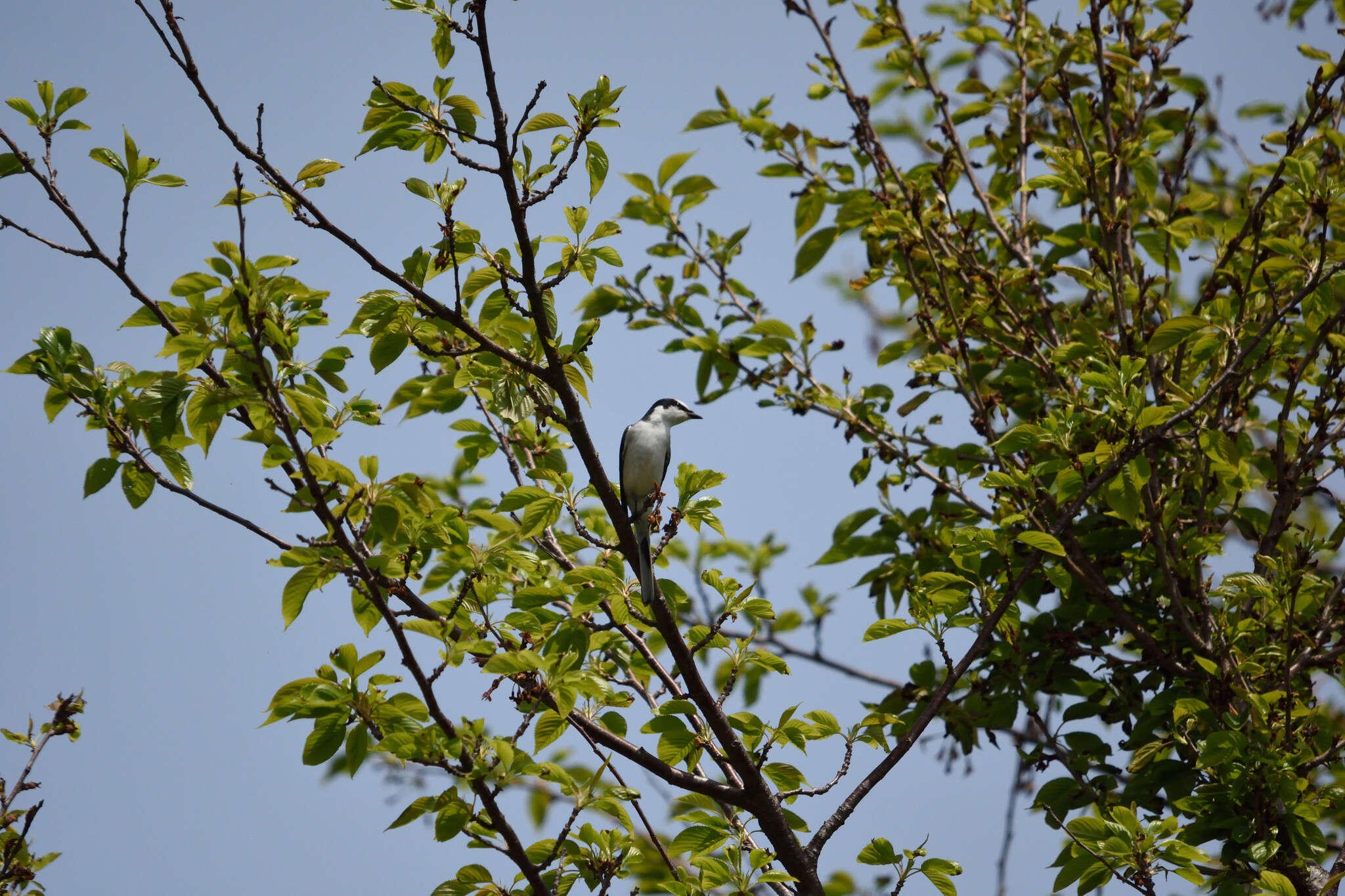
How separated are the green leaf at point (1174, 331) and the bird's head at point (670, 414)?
433 centimetres

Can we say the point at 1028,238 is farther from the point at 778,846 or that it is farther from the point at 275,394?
the point at 275,394

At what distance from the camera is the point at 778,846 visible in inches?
157

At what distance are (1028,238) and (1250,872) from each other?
371cm

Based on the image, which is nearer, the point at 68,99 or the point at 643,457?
the point at 68,99

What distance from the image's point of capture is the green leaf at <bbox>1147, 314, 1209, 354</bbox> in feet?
14.0

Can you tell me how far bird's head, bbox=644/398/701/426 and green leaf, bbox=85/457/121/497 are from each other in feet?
16.0

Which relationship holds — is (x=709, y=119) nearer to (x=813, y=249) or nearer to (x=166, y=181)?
(x=813, y=249)

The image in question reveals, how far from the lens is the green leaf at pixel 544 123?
3.48 metres

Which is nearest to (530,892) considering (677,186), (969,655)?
(969,655)

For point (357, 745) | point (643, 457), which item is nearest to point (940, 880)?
point (357, 745)

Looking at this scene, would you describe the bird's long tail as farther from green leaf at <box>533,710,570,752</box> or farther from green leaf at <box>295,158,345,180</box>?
green leaf at <box>295,158,345,180</box>

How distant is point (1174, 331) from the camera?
4328mm

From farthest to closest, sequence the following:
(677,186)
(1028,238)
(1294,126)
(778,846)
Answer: (1028,238) < (677,186) < (1294,126) < (778,846)

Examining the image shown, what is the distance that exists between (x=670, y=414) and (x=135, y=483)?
5176mm
